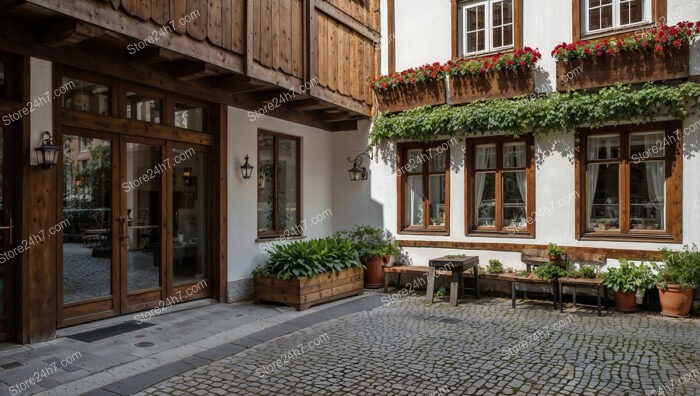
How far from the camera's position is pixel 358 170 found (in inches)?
397

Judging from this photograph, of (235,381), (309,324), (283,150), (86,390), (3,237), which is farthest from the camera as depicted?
(283,150)

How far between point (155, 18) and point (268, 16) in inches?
80.2

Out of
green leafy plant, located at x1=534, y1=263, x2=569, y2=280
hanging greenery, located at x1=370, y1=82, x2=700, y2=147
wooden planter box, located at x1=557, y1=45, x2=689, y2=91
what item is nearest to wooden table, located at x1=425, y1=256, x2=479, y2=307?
green leafy plant, located at x1=534, y1=263, x2=569, y2=280

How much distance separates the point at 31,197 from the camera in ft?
18.0

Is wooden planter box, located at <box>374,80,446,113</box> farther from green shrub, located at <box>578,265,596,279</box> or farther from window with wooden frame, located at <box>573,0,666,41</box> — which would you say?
green shrub, located at <box>578,265,596,279</box>

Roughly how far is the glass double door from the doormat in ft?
0.90

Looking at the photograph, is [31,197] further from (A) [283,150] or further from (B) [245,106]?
(A) [283,150]

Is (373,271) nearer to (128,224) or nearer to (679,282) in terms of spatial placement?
(128,224)

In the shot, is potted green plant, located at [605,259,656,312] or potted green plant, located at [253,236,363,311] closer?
potted green plant, located at [605,259,656,312]

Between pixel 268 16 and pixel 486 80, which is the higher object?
pixel 268 16

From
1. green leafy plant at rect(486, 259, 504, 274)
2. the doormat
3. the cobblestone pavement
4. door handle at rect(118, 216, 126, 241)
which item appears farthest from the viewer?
green leafy plant at rect(486, 259, 504, 274)

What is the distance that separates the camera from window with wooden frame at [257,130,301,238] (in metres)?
8.98

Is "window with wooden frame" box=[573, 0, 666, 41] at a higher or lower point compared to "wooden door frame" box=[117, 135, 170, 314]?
higher

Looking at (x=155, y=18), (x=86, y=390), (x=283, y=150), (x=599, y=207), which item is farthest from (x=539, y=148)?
(x=86, y=390)
